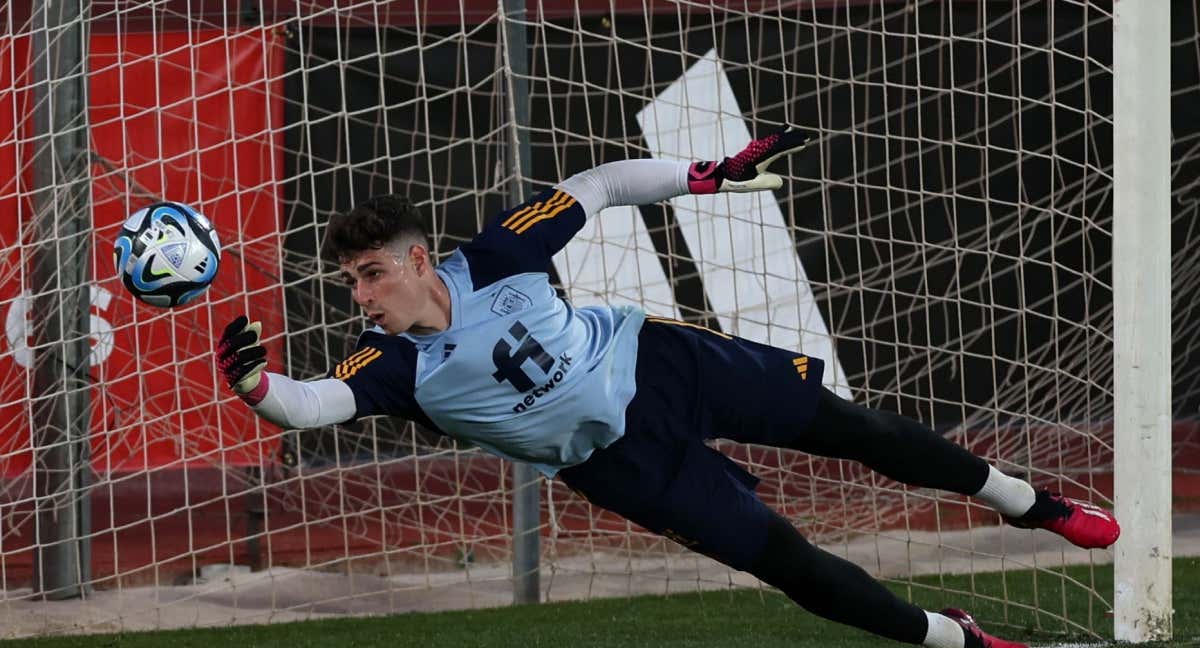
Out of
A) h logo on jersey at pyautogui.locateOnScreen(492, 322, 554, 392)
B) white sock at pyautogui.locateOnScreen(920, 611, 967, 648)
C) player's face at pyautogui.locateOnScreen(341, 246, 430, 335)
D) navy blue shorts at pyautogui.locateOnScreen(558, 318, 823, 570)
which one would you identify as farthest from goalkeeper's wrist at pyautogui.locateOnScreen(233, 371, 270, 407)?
white sock at pyautogui.locateOnScreen(920, 611, 967, 648)

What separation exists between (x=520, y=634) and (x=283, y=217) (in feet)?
7.74

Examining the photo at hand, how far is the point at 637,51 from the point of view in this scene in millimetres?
7352

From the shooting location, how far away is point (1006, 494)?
4.38 meters

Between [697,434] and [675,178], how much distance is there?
0.67 metres

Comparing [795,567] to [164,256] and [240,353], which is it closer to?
[240,353]

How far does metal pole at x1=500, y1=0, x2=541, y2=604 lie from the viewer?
649 cm

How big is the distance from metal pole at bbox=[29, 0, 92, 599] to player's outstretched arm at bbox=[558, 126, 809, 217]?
2.86m

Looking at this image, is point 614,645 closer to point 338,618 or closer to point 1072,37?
point 338,618

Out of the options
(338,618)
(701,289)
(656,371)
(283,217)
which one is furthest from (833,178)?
(656,371)

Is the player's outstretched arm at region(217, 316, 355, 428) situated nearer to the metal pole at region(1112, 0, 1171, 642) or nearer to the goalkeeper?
the goalkeeper

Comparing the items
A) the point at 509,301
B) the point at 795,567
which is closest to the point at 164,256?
the point at 509,301

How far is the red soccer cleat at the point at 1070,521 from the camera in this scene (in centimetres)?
449

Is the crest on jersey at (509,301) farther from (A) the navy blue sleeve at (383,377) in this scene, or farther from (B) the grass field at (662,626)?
(B) the grass field at (662,626)

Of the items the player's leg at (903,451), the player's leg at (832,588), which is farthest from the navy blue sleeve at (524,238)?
the player's leg at (832,588)
